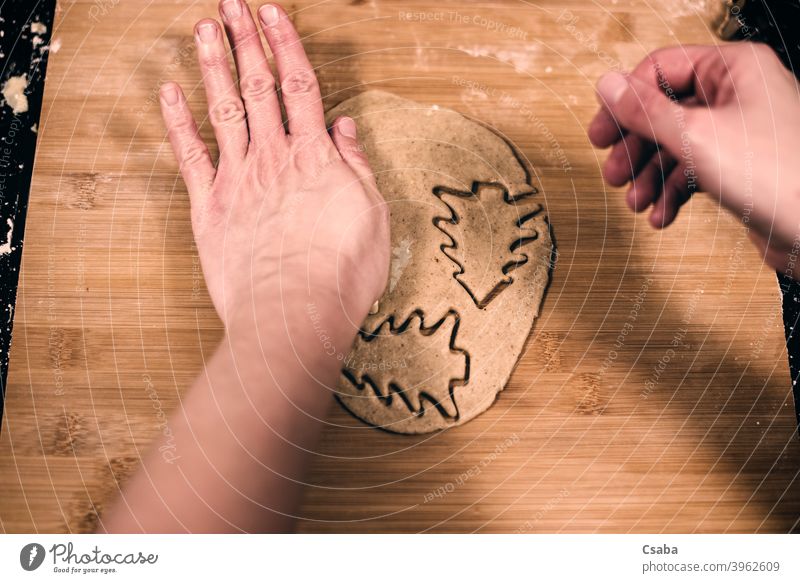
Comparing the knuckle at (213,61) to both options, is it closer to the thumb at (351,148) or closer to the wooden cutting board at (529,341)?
the wooden cutting board at (529,341)

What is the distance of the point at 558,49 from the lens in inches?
23.3

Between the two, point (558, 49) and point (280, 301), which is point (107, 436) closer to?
point (280, 301)

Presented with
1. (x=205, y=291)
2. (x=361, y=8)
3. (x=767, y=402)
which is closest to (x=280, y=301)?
(x=205, y=291)

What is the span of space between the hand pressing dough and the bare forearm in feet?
0.13

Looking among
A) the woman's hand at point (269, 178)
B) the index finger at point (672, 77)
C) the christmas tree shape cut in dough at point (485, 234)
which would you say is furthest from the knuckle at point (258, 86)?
the index finger at point (672, 77)

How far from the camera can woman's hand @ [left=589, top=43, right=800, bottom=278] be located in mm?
533

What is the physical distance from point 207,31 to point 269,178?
17cm

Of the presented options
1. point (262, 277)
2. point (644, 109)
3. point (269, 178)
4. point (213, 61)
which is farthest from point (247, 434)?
point (644, 109)

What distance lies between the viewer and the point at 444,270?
54cm

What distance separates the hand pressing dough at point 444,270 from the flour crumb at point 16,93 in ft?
1.07

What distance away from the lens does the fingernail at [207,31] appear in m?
0.56

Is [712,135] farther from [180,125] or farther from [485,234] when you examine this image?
[180,125]

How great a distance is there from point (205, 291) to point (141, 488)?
20cm

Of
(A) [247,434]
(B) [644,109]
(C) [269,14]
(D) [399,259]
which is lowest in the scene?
(A) [247,434]
